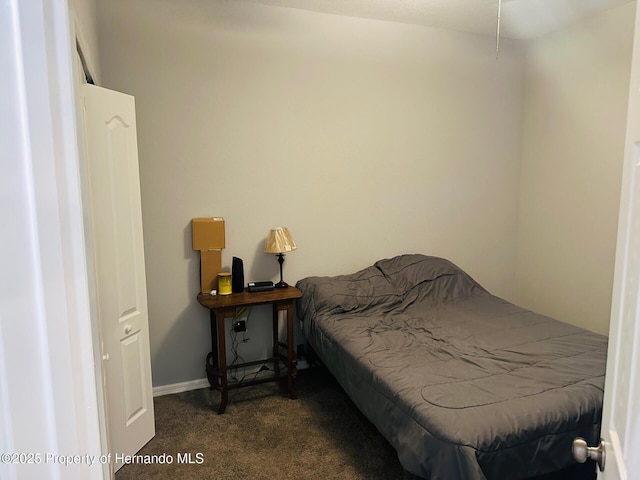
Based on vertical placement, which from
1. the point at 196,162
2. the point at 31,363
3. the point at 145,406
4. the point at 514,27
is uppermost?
the point at 514,27

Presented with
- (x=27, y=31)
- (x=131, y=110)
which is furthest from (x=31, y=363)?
(x=131, y=110)

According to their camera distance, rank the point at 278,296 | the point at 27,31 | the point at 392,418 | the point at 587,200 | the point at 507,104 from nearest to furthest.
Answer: the point at 27,31 < the point at 392,418 < the point at 278,296 < the point at 587,200 < the point at 507,104

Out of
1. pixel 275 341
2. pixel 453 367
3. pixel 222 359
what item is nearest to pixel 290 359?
pixel 275 341

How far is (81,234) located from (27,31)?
0.94 feet

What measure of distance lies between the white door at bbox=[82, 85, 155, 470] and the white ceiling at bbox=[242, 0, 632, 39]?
61.8 inches

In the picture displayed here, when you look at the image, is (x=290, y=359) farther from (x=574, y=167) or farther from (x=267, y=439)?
(x=574, y=167)

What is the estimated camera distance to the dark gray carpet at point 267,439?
2186mm

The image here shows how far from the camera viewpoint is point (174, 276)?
3.00 m

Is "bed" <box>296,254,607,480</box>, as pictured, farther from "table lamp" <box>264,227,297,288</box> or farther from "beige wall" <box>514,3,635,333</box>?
"beige wall" <box>514,3,635,333</box>

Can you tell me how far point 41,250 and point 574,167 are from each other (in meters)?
3.94

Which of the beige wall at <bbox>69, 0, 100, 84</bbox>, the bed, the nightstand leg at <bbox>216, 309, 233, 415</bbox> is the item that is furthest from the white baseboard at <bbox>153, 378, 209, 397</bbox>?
the beige wall at <bbox>69, 0, 100, 84</bbox>

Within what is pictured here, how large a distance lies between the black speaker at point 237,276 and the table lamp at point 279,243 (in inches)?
9.2

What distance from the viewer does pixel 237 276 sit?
9.70ft

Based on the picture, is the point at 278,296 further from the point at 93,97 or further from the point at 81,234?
the point at 81,234
